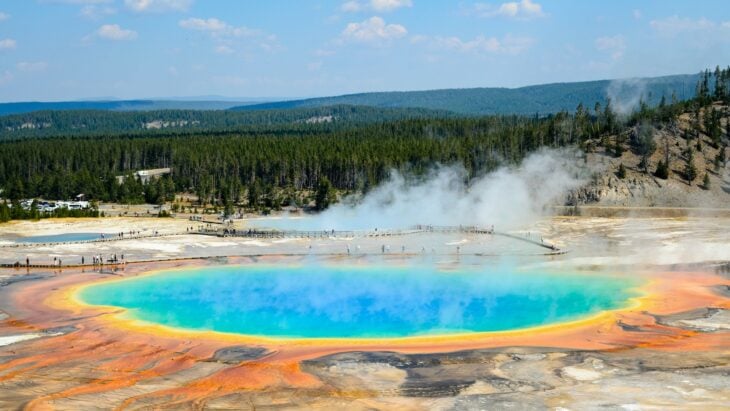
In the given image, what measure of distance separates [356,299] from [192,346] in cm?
841

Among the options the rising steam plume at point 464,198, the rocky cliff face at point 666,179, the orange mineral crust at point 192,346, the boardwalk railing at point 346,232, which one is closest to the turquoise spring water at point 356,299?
the orange mineral crust at point 192,346

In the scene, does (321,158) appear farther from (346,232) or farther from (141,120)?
(141,120)

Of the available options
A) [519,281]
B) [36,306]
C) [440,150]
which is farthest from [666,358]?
[440,150]

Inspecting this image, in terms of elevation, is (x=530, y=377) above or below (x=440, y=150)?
below

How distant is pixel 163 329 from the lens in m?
26.0

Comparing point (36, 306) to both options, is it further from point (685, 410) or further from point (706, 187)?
point (706, 187)

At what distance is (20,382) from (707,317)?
20700 mm

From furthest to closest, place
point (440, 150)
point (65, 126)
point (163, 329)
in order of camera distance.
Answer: point (65, 126)
point (440, 150)
point (163, 329)

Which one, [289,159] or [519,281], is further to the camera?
[289,159]

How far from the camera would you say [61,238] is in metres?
46.2

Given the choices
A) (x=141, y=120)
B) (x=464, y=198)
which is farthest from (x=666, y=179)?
(x=141, y=120)

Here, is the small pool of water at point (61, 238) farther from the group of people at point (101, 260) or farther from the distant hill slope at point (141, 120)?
the distant hill slope at point (141, 120)

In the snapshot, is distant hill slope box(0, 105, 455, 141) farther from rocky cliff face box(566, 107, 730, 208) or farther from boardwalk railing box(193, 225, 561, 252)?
boardwalk railing box(193, 225, 561, 252)

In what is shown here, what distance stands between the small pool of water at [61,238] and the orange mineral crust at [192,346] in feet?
50.8
